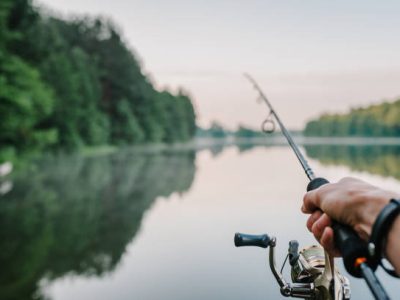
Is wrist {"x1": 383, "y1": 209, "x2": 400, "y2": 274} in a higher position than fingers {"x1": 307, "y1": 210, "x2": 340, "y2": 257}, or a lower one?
lower

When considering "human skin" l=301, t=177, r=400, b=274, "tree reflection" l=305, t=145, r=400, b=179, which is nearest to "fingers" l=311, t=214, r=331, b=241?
"human skin" l=301, t=177, r=400, b=274

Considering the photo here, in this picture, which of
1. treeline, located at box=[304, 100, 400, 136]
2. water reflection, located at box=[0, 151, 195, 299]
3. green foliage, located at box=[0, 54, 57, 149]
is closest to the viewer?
water reflection, located at box=[0, 151, 195, 299]

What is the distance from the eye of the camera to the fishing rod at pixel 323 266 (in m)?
1.09

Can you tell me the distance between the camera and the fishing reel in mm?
1610

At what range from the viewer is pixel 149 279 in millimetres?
6883

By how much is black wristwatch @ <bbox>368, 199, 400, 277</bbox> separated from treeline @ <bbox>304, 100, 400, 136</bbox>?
12697cm

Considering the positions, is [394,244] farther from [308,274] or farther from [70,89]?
[70,89]

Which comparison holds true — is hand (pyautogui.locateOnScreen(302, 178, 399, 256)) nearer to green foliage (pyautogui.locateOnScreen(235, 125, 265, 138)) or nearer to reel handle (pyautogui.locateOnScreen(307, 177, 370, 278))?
reel handle (pyautogui.locateOnScreen(307, 177, 370, 278))

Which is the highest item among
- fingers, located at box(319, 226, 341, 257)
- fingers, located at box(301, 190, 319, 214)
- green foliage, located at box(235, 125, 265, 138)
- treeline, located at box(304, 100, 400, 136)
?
green foliage, located at box(235, 125, 265, 138)

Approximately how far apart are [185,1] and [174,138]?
227 ft

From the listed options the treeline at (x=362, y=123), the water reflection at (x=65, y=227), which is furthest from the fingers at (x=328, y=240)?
the treeline at (x=362, y=123)

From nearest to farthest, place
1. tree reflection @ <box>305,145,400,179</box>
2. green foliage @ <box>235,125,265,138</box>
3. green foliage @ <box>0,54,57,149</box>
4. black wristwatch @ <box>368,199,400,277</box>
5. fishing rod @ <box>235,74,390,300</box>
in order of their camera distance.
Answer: black wristwatch @ <box>368,199,400,277</box>, fishing rod @ <box>235,74,390,300</box>, green foliage @ <box>0,54,57,149</box>, tree reflection @ <box>305,145,400,179</box>, green foliage @ <box>235,125,265,138</box>

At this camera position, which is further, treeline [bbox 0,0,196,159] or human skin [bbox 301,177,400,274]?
treeline [bbox 0,0,196,159]

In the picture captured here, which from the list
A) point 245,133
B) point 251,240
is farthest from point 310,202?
point 245,133
